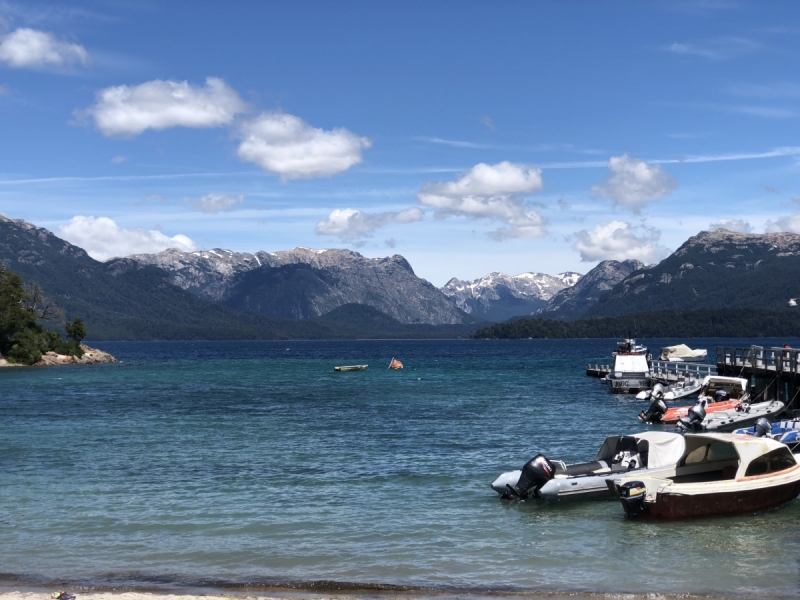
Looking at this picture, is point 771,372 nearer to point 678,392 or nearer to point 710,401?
point 710,401

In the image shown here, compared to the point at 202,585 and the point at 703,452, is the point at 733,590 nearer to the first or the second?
the point at 703,452

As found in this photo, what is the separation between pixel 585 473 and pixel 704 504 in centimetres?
506

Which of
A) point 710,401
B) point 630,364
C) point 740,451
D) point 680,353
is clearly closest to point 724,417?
point 710,401

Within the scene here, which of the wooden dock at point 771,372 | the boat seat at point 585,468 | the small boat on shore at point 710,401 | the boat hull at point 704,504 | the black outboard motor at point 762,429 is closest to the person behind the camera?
the boat hull at point 704,504

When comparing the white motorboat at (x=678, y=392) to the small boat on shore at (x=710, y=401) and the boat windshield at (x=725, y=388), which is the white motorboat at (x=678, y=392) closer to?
the boat windshield at (x=725, y=388)

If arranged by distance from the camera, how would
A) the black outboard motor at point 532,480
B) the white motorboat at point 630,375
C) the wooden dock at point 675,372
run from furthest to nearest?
the white motorboat at point 630,375
the wooden dock at point 675,372
the black outboard motor at point 532,480

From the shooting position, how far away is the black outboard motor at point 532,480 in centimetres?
2889

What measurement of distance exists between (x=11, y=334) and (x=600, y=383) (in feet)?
311

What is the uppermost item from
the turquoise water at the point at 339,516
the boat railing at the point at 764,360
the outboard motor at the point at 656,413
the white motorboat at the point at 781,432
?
the boat railing at the point at 764,360

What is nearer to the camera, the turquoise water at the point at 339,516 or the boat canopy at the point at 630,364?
the turquoise water at the point at 339,516

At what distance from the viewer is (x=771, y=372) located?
59.0m

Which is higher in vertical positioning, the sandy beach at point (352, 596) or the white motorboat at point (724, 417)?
the white motorboat at point (724, 417)

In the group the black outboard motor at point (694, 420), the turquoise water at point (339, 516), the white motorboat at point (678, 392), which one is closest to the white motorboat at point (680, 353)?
the white motorboat at point (678, 392)

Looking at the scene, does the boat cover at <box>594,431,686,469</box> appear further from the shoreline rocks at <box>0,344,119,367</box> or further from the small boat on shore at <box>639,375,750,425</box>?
the shoreline rocks at <box>0,344,119,367</box>
